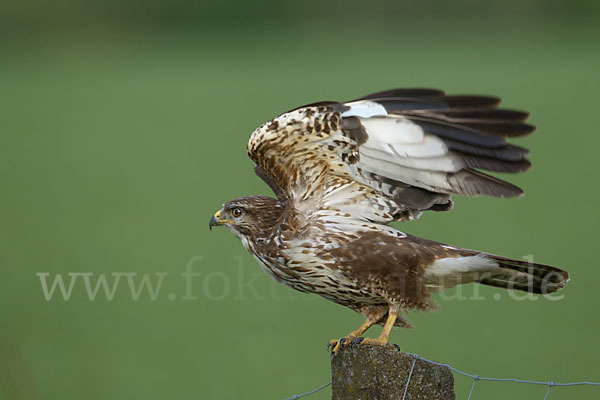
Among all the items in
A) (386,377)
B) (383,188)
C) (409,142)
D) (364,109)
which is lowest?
(386,377)

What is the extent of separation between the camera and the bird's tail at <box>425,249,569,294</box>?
3.49 meters

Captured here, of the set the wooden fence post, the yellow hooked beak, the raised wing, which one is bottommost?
the wooden fence post

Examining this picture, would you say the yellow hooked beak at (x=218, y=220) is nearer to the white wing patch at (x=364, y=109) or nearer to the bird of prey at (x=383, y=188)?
the bird of prey at (x=383, y=188)

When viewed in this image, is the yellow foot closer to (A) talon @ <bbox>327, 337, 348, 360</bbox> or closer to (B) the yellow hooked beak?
(A) talon @ <bbox>327, 337, 348, 360</bbox>

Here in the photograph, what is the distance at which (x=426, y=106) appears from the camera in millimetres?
3471

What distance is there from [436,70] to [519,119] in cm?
Answer: 1603

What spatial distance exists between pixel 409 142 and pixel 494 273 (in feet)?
2.45

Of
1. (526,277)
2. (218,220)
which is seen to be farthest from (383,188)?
(218,220)

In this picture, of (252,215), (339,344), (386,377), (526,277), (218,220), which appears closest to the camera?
(386,377)

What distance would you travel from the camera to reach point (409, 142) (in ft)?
11.4

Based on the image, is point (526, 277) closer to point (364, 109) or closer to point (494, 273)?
point (494, 273)

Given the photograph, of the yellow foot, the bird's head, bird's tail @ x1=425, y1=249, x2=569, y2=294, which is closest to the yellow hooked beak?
the bird's head

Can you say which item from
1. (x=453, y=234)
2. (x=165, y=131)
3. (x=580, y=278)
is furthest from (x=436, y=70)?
(x=580, y=278)

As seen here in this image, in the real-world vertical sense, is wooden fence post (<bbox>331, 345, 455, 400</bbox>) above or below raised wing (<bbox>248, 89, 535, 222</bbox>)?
below
